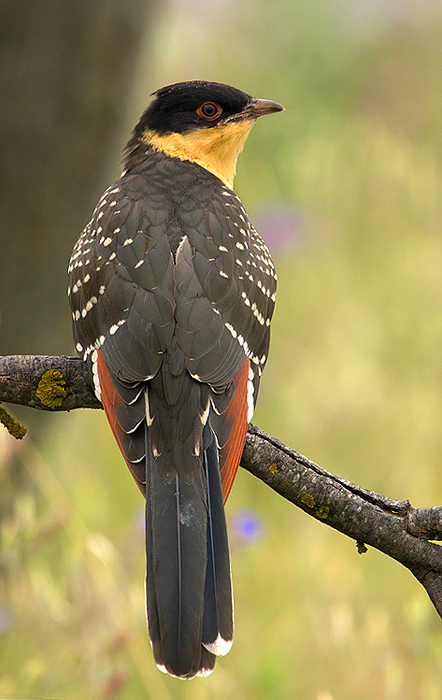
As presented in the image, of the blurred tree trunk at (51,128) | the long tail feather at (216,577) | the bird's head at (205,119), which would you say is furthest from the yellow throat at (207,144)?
the long tail feather at (216,577)

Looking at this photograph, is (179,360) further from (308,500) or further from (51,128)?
(51,128)

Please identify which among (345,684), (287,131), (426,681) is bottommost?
(345,684)

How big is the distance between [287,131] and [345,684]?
13.6ft

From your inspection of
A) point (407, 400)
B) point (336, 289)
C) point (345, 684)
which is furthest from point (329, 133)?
point (345, 684)

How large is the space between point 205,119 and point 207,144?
93 mm

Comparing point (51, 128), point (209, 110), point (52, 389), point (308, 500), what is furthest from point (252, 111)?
point (308, 500)

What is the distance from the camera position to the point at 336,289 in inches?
217

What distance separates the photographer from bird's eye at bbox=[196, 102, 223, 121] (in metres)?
3.36

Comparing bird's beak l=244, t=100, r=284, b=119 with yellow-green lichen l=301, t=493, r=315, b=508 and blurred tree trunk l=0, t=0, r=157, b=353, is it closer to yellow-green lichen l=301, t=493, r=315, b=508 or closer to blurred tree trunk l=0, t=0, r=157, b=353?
blurred tree trunk l=0, t=0, r=157, b=353

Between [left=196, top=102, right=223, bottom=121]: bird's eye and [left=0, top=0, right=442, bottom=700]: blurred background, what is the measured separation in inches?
27.3

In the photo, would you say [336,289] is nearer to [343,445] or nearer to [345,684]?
[343,445]

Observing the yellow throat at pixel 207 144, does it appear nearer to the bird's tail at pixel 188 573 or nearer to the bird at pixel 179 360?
the bird at pixel 179 360

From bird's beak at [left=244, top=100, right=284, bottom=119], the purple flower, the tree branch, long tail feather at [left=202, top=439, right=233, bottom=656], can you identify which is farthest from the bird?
the purple flower

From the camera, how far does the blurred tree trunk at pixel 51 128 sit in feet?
12.3
